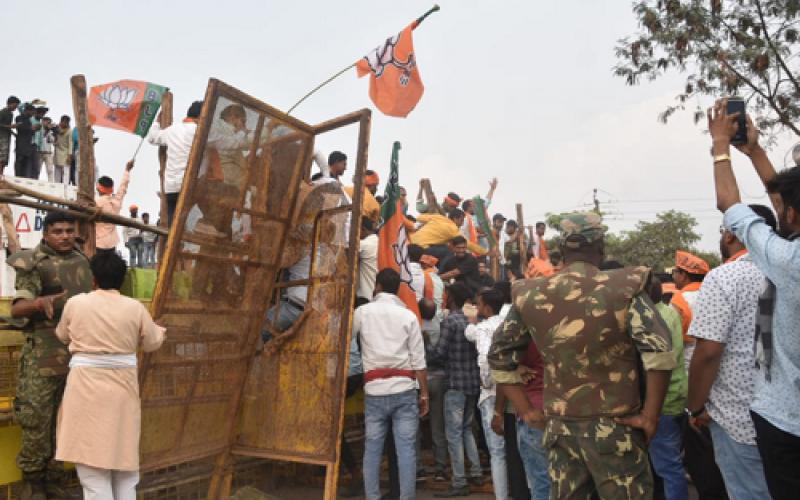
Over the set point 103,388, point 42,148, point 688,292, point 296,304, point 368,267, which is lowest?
point 103,388

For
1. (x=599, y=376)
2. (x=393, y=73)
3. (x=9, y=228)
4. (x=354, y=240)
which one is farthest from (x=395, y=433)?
(x=9, y=228)

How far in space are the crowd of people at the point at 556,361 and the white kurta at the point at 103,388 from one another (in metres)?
0.01

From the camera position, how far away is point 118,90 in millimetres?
8383

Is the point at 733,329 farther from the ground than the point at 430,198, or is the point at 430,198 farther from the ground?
the point at 430,198

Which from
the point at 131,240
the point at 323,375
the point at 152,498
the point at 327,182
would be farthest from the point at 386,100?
the point at 131,240

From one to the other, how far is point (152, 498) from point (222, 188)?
249 centimetres

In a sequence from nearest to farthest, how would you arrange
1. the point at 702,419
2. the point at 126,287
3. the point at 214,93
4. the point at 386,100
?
the point at 702,419 → the point at 214,93 → the point at 126,287 → the point at 386,100

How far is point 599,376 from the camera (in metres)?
3.36

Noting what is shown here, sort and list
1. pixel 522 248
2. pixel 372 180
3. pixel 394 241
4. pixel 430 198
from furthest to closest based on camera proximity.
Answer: pixel 522 248 < pixel 430 198 < pixel 372 180 < pixel 394 241

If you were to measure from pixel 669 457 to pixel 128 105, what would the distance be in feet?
22.2

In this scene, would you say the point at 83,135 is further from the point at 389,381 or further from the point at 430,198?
the point at 430,198

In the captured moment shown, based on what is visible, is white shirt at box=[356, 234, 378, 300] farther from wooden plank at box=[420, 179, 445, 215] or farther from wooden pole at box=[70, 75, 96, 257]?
wooden plank at box=[420, 179, 445, 215]

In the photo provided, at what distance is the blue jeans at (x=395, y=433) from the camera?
→ 6141 millimetres

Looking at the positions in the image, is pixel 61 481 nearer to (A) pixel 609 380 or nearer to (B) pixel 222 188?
(B) pixel 222 188
